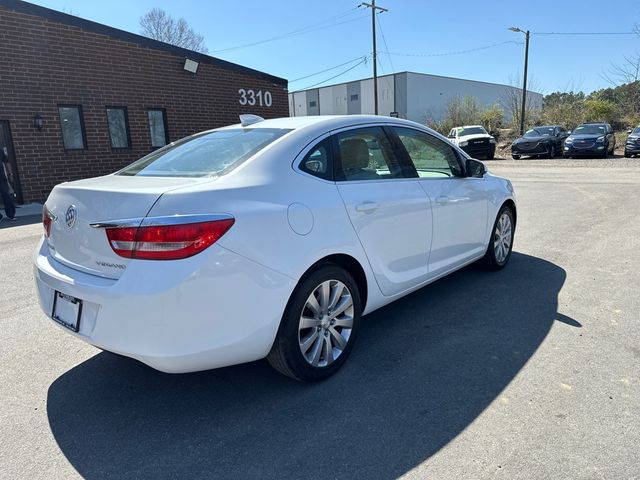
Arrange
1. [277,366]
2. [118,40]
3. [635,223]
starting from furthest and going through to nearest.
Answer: [118,40], [635,223], [277,366]

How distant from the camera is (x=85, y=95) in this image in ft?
43.3

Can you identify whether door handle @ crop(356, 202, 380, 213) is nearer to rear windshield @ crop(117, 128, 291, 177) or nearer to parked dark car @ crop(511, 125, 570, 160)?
rear windshield @ crop(117, 128, 291, 177)

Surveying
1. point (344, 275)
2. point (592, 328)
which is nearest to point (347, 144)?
point (344, 275)

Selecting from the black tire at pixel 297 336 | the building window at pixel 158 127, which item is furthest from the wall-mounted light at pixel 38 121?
the black tire at pixel 297 336

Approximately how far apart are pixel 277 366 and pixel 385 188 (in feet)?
4.75

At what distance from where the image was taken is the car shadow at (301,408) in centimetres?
233

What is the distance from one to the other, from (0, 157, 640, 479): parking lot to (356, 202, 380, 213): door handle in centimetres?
102

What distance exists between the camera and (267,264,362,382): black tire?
108 inches

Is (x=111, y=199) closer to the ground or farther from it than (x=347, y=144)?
closer to the ground

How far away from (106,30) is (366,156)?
1295 cm

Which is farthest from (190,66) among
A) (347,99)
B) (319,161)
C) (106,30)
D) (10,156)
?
(347,99)

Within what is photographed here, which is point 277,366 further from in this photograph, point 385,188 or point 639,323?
point 639,323

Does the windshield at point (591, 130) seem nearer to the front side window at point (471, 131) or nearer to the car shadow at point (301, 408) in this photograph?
the front side window at point (471, 131)

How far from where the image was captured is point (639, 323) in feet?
12.5
